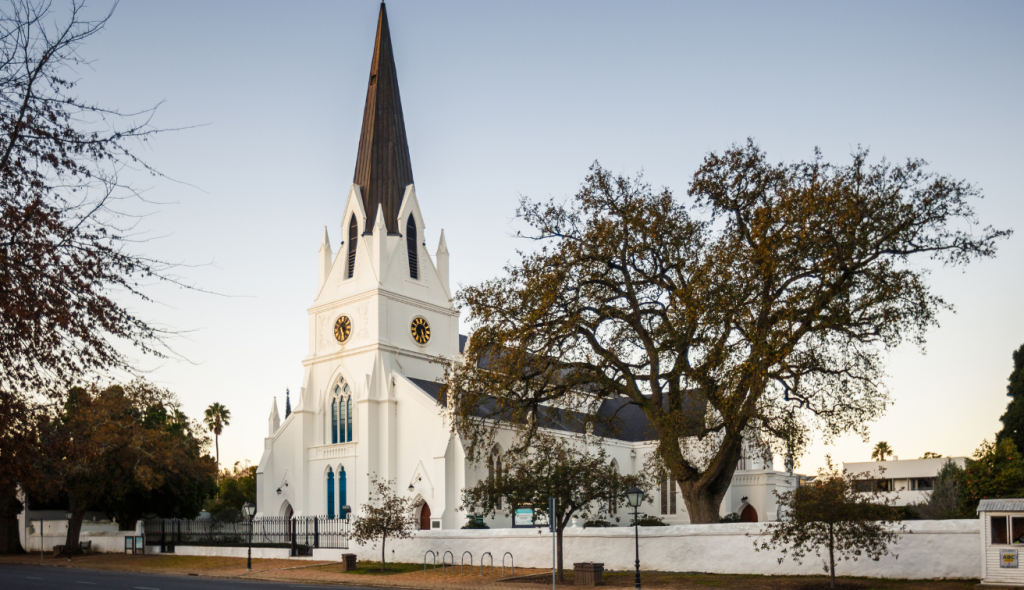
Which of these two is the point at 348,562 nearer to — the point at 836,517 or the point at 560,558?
the point at 560,558

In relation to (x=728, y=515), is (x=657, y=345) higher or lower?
higher

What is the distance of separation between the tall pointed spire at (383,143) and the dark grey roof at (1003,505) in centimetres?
3856

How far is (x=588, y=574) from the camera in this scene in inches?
944

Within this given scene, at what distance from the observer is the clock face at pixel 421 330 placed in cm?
5195

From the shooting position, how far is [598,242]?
27.5 metres

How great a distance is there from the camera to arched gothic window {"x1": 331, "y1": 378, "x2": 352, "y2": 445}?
49.5 metres

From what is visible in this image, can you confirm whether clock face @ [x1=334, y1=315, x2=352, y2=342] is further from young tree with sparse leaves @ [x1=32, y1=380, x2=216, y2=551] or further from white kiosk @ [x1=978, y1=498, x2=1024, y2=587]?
white kiosk @ [x1=978, y1=498, x2=1024, y2=587]

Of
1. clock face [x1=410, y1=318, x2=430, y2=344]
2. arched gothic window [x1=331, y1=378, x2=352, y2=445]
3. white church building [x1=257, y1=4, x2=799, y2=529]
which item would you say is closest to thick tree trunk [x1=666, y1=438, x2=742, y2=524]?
white church building [x1=257, y1=4, x2=799, y2=529]

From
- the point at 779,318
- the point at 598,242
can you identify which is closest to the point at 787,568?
the point at 779,318

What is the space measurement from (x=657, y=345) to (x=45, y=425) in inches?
849

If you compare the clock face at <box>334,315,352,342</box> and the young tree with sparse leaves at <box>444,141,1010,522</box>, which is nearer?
the young tree with sparse leaves at <box>444,141,1010,522</box>

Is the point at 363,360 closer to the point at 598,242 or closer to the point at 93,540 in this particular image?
the point at 93,540

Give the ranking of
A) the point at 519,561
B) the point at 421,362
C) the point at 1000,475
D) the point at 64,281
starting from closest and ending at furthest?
the point at 64,281 → the point at 1000,475 → the point at 519,561 → the point at 421,362

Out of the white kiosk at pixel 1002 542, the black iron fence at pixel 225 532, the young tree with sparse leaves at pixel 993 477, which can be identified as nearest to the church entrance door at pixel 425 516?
the black iron fence at pixel 225 532
